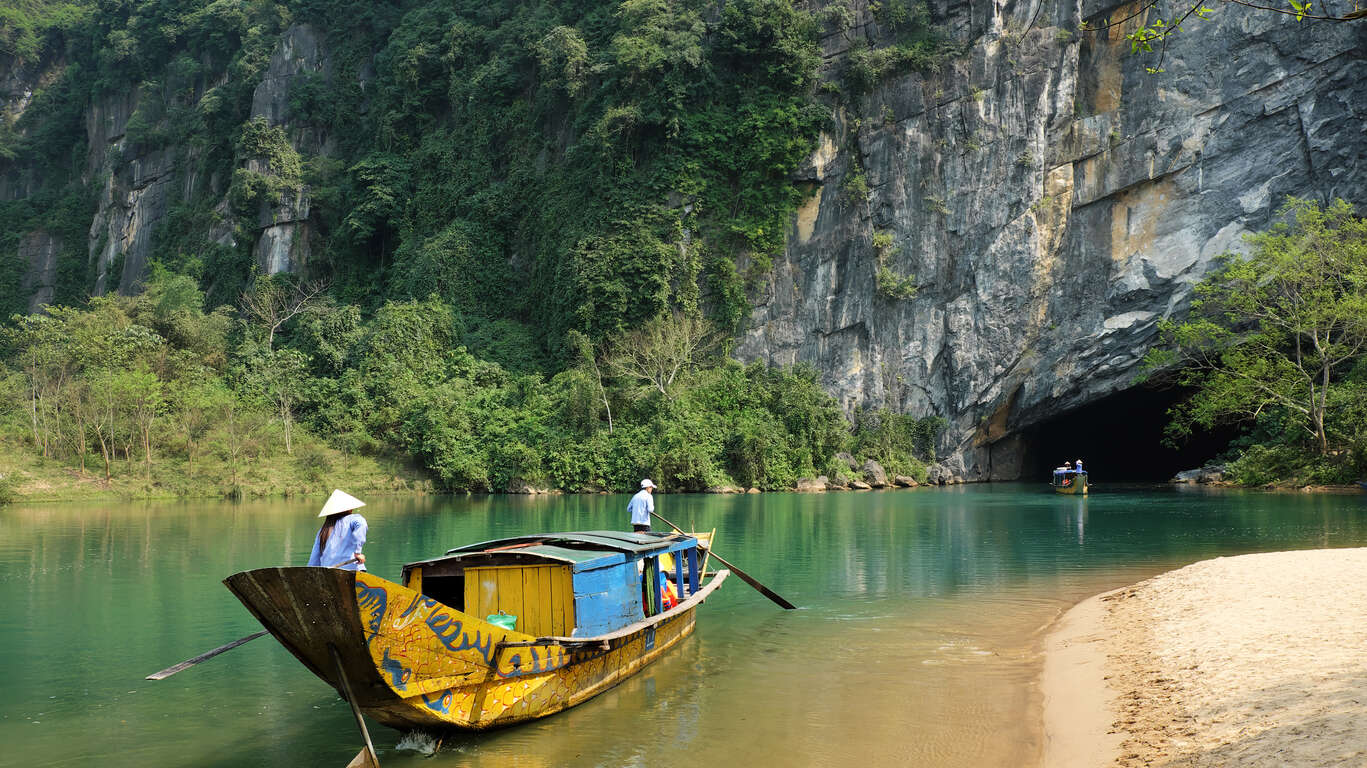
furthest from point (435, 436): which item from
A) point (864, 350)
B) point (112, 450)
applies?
point (864, 350)

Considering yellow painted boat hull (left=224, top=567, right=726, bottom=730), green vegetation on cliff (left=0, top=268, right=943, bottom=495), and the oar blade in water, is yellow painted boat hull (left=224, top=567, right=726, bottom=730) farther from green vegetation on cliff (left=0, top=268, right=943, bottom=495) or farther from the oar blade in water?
green vegetation on cliff (left=0, top=268, right=943, bottom=495)

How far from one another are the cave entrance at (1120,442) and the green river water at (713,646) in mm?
19801

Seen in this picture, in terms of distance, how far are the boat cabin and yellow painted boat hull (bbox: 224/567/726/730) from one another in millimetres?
641

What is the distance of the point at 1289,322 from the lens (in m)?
30.1

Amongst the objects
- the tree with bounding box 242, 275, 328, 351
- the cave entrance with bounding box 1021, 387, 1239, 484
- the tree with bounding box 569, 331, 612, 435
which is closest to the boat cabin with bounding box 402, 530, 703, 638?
the tree with bounding box 569, 331, 612, 435

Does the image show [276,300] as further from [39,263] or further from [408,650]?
[408,650]

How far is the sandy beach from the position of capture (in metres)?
5.49

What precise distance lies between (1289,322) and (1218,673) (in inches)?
1111

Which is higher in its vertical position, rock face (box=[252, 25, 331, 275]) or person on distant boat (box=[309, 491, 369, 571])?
rock face (box=[252, 25, 331, 275])

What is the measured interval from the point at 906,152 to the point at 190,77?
4249 centimetres

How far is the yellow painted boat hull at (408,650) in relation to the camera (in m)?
5.89

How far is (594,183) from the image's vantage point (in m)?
42.2

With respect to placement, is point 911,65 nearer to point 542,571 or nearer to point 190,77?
point 542,571

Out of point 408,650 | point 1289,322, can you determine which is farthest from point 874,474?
point 408,650
